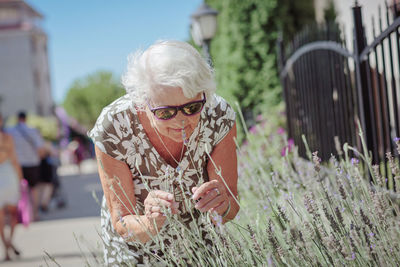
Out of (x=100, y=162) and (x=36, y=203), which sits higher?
(x=100, y=162)

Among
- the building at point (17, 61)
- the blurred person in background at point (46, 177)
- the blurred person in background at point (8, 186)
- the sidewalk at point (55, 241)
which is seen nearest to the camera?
the sidewalk at point (55, 241)

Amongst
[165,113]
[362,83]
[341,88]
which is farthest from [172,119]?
[341,88]

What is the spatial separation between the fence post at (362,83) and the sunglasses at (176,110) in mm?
1869

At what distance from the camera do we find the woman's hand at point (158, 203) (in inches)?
60.7

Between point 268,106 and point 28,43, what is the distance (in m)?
37.9

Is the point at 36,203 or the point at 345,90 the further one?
the point at 36,203

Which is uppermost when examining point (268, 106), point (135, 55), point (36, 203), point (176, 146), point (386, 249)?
point (135, 55)

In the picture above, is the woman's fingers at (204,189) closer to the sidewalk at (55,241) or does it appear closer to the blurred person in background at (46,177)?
the sidewalk at (55,241)

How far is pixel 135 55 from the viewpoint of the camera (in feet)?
5.93

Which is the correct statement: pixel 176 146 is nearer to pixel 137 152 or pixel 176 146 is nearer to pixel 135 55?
pixel 137 152

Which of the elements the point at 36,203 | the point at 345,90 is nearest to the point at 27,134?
the point at 36,203

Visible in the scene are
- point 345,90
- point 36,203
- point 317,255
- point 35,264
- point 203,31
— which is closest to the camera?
point 317,255

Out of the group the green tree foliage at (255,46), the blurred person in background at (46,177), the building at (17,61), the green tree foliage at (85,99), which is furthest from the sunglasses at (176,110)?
the green tree foliage at (85,99)

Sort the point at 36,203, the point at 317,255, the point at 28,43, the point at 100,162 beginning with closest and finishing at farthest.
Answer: the point at 317,255, the point at 100,162, the point at 36,203, the point at 28,43
